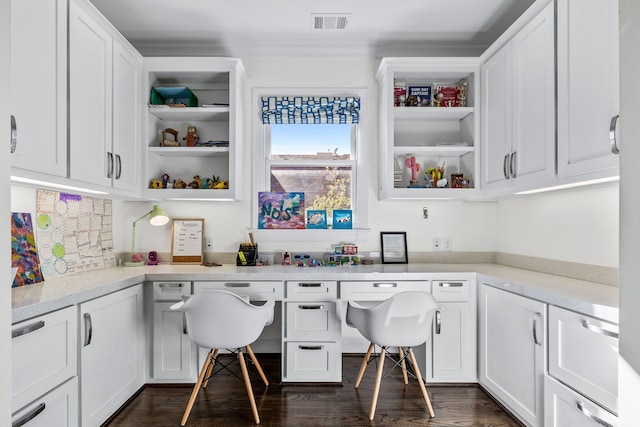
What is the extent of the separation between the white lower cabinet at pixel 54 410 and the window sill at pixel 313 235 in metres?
1.66

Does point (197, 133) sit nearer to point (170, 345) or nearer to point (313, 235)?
point (313, 235)

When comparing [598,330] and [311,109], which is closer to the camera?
[598,330]

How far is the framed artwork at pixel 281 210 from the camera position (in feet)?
10.5

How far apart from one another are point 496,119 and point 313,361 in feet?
7.10

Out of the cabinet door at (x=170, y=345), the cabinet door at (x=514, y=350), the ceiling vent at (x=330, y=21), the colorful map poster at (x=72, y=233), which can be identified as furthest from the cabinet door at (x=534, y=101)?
the colorful map poster at (x=72, y=233)

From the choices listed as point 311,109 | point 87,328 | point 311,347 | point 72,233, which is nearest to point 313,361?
point 311,347

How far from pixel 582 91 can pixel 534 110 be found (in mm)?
392

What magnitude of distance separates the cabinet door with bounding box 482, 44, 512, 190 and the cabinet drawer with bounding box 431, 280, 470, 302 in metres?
0.77

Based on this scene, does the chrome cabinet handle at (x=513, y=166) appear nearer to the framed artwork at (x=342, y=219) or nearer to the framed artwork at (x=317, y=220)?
the framed artwork at (x=342, y=219)

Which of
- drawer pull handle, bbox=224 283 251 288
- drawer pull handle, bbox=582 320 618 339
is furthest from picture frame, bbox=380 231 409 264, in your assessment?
drawer pull handle, bbox=582 320 618 339

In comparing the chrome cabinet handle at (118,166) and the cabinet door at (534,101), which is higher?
the cabinet door at (534,101)

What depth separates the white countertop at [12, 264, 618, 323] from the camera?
1.62 metres

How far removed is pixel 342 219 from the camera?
320 cm

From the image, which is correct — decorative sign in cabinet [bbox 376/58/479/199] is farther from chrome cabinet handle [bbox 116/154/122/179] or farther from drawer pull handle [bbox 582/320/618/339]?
chrome cabinet handle [bbox 116/154/122/179]
